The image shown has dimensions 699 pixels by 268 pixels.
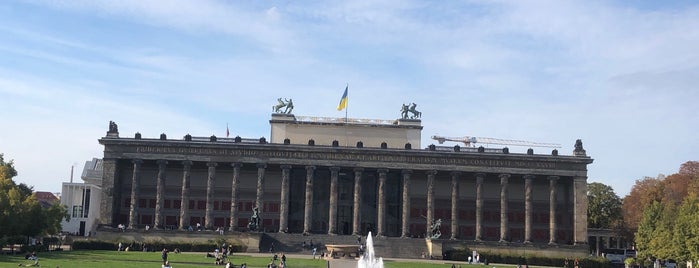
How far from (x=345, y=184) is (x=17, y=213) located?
42.5 m

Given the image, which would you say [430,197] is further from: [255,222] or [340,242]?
[255,222]

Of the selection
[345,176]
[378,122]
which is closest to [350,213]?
[345,176]

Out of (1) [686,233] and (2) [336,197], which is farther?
(2) [336,197]

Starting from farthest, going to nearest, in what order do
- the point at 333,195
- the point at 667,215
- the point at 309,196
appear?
the point at 333,195, the point at 309,196, the point at 667,215

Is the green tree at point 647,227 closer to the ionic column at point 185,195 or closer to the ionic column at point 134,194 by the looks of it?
the ionic column at point 185,195

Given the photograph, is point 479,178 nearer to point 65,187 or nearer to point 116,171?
point 116,171

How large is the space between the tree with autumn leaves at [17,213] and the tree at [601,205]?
273 feet

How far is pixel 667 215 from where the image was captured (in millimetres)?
85500

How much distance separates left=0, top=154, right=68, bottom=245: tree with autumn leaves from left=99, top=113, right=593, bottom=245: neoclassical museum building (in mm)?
12367

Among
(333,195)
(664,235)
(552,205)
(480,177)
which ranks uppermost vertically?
(480,177)

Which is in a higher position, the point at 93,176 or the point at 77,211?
the point at 93,176

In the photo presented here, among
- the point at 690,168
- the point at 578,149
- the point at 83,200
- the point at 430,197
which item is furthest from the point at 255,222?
the point at 690,168

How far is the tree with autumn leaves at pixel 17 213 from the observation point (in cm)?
Result: 6981

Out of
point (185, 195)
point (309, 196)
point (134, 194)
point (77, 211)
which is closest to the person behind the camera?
point (134, 194)
